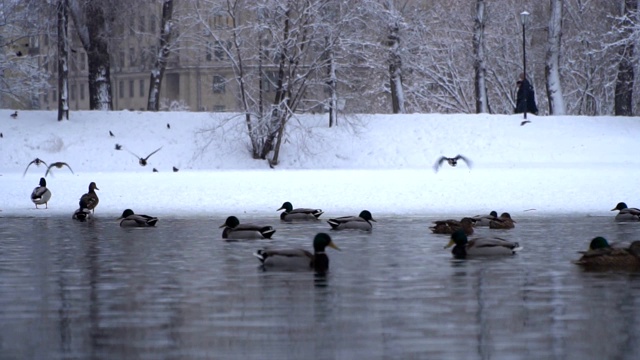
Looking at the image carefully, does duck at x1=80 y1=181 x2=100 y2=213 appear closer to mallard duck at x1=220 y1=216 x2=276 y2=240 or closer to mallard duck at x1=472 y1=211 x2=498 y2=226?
mallard duck at x1=220 y1=216 x2=276 y2=240

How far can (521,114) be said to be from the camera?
46.9m

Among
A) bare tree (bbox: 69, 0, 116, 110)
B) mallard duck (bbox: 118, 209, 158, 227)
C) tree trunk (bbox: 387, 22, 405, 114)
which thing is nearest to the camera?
mallard duck (bbox: 118, 209, 158, 227)

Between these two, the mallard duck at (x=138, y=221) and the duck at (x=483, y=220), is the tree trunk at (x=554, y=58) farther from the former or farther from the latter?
the mallard duck at (x=138, y=221)

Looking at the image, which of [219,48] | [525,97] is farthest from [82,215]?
[525,97]

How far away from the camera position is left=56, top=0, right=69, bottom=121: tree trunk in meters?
44.5

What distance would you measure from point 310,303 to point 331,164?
31.4 meters

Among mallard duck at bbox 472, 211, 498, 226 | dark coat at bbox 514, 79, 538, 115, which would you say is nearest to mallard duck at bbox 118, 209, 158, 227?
mallard duck at bbox 472, 211, 498, 226

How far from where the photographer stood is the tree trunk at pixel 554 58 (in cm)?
4897

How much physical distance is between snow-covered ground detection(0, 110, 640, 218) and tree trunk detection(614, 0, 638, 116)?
9.75 ft

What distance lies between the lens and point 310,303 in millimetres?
12625

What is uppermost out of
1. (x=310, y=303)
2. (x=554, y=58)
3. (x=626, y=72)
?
→ (x=554, y=58)

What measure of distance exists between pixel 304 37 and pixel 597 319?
107 feet

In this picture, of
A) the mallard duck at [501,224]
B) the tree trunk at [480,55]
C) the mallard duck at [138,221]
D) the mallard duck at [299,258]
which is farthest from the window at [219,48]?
the mallard duck at [299,258]

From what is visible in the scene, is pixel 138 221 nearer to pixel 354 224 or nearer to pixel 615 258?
pixel 354 224
